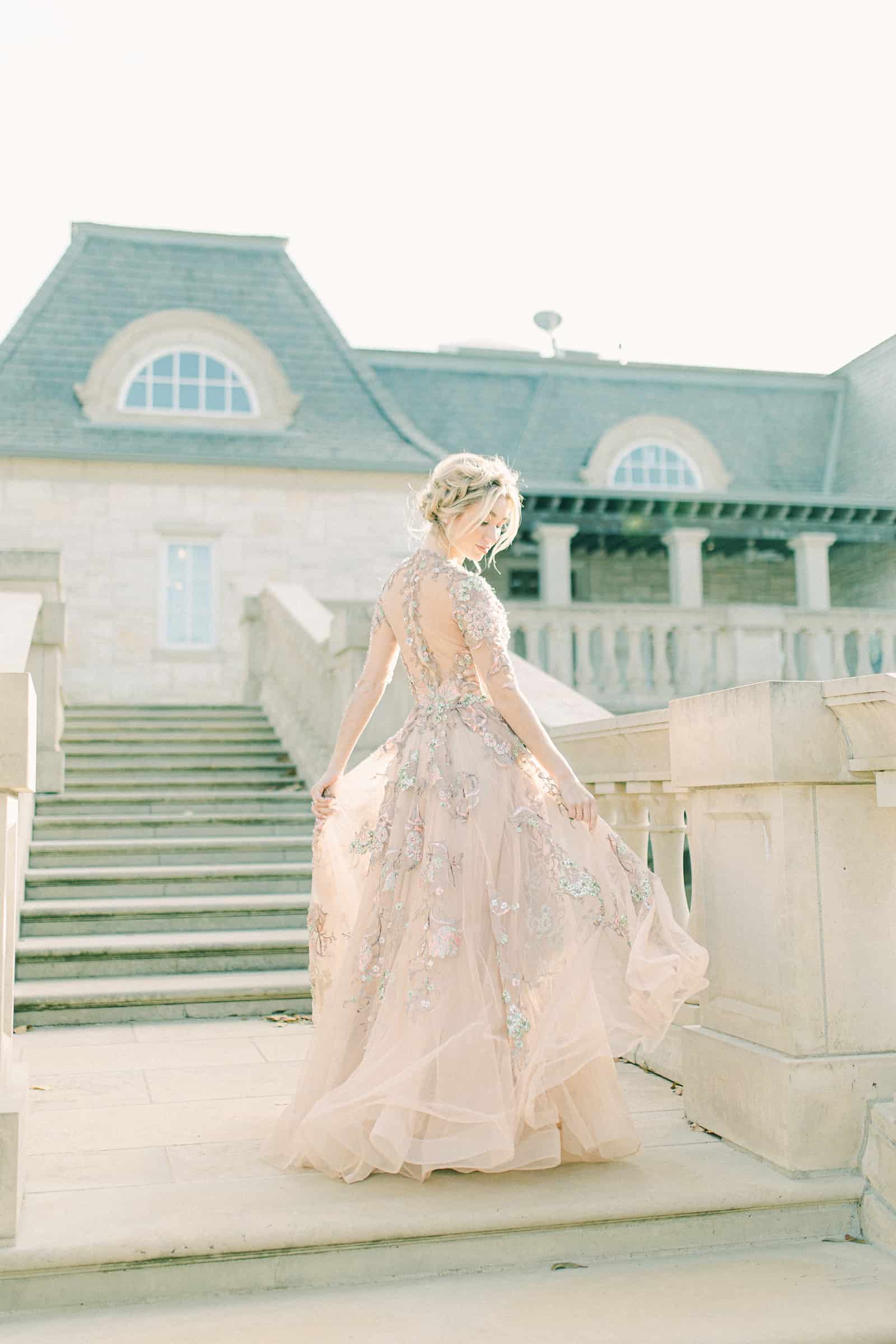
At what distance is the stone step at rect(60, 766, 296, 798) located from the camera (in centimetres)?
885

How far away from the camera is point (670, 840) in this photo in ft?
15.3

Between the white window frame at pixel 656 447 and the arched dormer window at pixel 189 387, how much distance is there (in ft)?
20.9

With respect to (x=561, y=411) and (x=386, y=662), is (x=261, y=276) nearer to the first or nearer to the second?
(x=561, y=411)

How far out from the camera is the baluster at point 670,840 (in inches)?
182

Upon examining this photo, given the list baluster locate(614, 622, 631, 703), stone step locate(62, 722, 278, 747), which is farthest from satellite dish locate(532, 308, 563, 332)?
stone step locate(62, 722, 278, 747)

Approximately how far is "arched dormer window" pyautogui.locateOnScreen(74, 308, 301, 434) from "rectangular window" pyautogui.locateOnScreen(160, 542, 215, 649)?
2060 millimetres

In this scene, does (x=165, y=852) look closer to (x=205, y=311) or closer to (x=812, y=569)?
(x=205, y=311)

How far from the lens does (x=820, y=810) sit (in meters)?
3.35

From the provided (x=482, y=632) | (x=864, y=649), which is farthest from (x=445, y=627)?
(x=864, y=649)

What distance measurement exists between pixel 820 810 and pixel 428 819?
110 cm

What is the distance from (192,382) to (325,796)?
16.6 m

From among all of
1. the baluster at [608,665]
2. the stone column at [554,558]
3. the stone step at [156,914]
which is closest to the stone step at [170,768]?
the stone step at [156,914]

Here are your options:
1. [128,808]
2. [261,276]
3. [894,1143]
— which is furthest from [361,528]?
[894,1143]

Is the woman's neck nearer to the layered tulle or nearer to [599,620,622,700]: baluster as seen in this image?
the layered tulle
